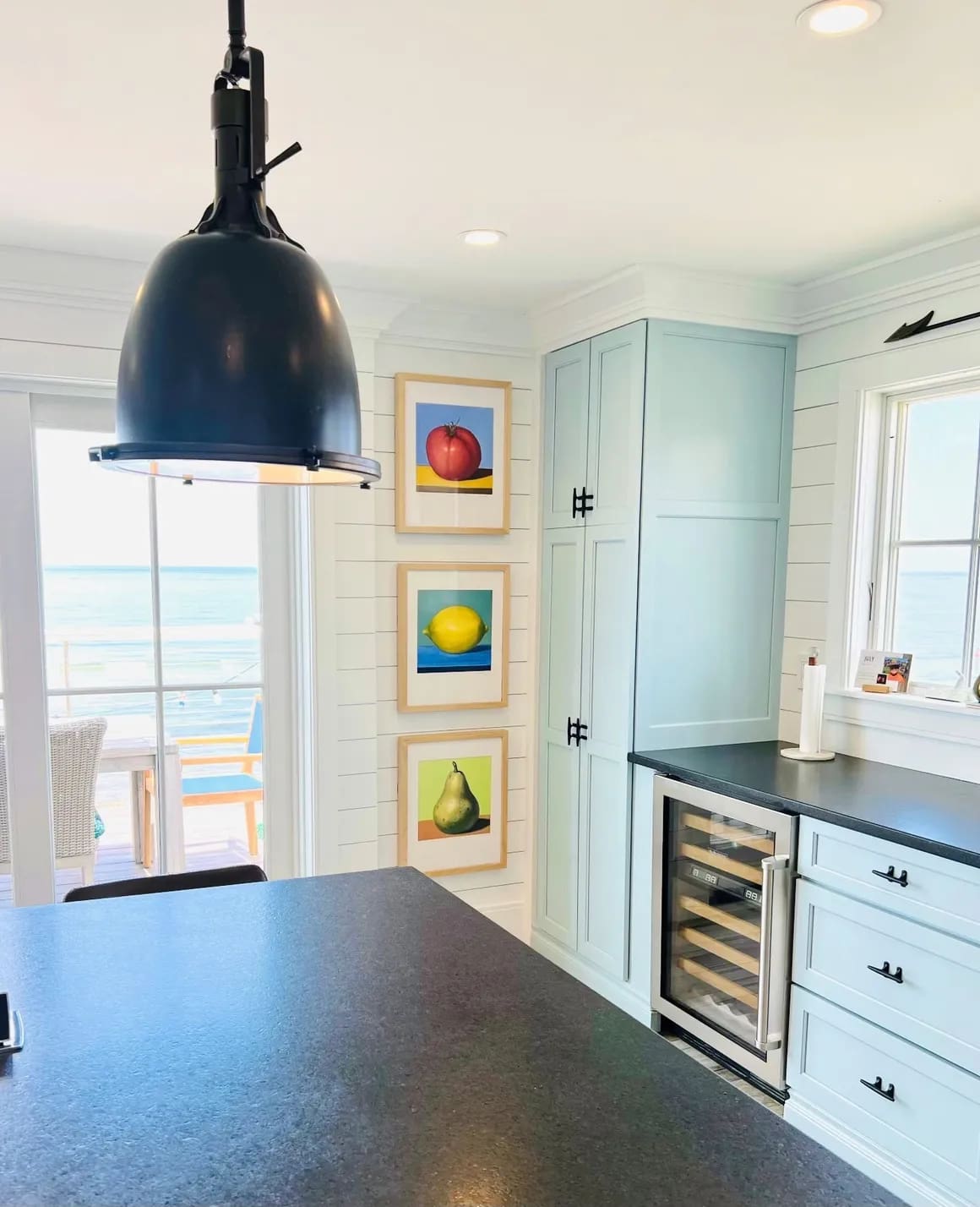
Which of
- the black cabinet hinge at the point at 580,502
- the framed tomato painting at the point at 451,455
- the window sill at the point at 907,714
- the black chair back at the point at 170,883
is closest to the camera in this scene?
the black chair back at the point at 170,883

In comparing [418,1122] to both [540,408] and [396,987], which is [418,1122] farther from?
[540,408]

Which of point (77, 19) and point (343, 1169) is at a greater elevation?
point (77, 19)

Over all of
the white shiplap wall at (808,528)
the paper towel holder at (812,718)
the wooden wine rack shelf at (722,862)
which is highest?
the white shiplap wall at (808,528)

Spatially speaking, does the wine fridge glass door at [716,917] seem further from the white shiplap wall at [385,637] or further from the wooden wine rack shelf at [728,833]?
the white shiplap wall at [385,637]

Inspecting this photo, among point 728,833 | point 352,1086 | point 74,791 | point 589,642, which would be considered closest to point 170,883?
point 352,1086

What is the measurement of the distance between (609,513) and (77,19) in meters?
1.99

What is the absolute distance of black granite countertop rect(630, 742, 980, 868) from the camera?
205 centimetres

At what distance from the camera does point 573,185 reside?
2107 millimetres

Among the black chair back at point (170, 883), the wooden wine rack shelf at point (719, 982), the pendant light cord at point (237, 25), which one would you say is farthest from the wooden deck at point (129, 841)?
the pendant light cord at point (237, 25)

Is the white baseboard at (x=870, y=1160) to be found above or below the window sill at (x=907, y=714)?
below

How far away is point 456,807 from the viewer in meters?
3.42

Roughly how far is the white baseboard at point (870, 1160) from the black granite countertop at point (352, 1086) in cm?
108

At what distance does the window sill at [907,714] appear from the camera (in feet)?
8.13

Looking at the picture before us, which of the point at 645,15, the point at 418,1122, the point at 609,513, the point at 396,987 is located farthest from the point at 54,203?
the point at 418,1122
